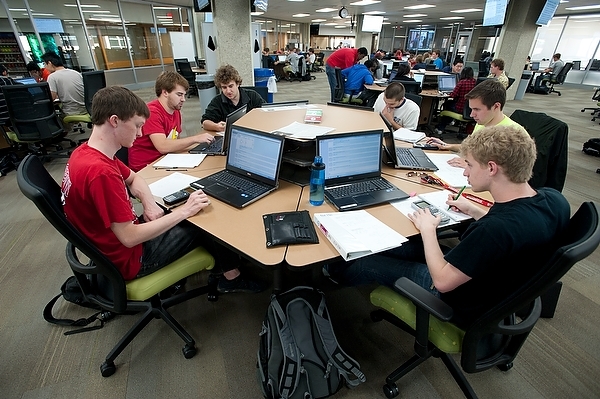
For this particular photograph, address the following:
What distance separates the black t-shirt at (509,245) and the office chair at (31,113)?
14.7 feet

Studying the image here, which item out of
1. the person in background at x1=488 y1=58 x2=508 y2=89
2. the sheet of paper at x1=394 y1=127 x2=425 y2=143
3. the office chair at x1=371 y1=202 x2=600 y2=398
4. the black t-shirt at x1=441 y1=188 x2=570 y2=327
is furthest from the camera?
the person in background at x1=488 y1=58 x2=508 y2=89

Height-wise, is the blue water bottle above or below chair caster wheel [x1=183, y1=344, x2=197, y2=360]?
above

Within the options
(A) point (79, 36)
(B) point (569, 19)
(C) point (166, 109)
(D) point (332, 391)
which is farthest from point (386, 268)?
(B) point (569, 19)

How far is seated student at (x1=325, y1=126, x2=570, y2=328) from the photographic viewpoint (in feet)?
3.07

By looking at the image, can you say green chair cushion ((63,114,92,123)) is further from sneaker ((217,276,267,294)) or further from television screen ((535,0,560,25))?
television screen ((535,0,560,25))

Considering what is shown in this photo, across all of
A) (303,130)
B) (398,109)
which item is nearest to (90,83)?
(303,130)

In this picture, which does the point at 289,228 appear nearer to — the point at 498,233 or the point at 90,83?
the point at 498,233

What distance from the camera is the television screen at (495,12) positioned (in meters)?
5.57

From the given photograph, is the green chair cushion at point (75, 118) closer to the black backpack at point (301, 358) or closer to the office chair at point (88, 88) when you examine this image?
the office chair at point (88, 88)

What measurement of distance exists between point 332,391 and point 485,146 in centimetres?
121

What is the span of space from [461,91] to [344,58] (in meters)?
2.92

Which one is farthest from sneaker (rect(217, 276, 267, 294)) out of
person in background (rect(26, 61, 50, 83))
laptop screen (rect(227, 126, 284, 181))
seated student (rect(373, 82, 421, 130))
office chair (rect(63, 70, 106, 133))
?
person in background (rect(26, 61, 50, 83))

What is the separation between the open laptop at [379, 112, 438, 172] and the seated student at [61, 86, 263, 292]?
121 centimetres

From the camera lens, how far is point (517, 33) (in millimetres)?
7277
